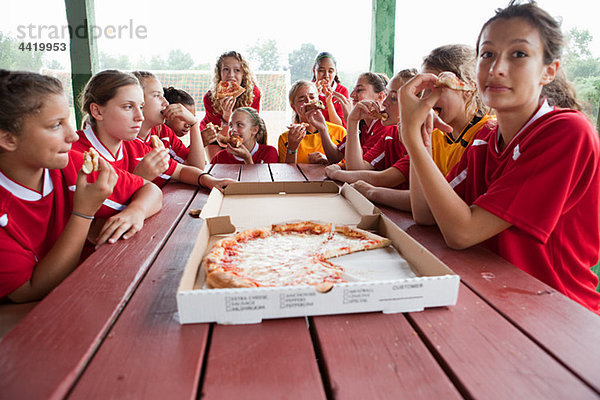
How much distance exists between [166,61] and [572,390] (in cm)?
1353

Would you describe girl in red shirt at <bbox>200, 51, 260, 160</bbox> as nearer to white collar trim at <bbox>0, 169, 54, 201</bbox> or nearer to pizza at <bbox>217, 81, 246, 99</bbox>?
pizza at <bbox>217, 81, 246, 99</bbox>

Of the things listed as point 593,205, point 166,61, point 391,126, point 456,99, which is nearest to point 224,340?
point 593,205

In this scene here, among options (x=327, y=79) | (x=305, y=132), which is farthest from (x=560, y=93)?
(x=327, y=79)

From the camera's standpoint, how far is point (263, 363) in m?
0.73

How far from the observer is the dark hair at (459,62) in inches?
81.4

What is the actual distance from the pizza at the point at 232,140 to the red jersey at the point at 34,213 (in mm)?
1900

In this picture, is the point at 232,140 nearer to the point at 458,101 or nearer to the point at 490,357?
the point at 458,101

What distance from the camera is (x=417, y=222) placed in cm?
164

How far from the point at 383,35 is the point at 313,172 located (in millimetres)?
2947

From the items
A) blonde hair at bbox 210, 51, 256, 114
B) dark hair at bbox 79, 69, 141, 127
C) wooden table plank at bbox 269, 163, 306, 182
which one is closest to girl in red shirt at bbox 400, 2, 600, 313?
wooden table plank at bbox 269, 163, 306, 182

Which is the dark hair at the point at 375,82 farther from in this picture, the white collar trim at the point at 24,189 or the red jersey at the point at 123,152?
the white collar trim at the point at 24,189

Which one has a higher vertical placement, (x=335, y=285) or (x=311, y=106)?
(x=311, y=106)

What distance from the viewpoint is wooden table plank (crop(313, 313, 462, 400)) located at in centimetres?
67

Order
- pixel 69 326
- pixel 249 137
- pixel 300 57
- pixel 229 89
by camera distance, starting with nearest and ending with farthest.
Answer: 1. pixel 69 326
2. pixel 249 137
3. pixel 229 89
4. pixel 300 57
